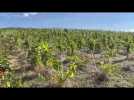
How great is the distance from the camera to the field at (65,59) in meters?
5.82

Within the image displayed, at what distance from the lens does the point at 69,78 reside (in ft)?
19.1

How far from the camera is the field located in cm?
582

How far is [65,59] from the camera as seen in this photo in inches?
280

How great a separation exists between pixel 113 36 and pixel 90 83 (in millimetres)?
4383

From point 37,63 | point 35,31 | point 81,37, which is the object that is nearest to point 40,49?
point 37,63

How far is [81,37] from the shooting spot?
29.2 ft
